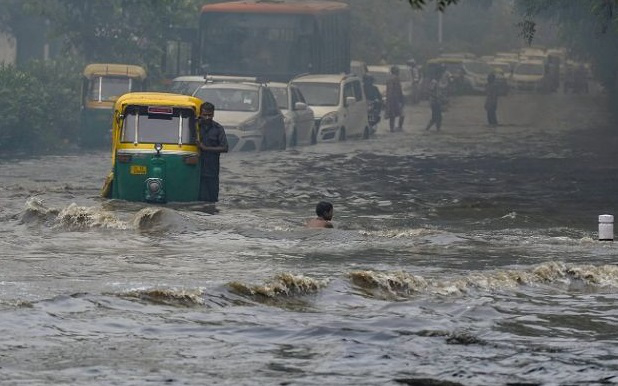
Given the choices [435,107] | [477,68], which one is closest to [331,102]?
[435,107]

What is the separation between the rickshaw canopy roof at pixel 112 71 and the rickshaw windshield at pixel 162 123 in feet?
45.6

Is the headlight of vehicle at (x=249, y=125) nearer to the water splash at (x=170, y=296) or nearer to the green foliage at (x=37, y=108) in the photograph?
the green foliage at (x=37, y=108)

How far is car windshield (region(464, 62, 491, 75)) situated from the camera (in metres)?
68.4

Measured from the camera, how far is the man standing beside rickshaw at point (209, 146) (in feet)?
69.7

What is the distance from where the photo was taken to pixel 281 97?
3497cm

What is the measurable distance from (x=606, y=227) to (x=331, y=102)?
1953 cm

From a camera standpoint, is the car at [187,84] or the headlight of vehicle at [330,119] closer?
the car at [187,84]

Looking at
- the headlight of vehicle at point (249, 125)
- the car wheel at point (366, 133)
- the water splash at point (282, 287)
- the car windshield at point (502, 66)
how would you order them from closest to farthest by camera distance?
the water splash at point (282, 287)
the headlight of vehicle at point (249, 125)
the car wheel at point (366, 133)
the car windshield at point (502, 66)

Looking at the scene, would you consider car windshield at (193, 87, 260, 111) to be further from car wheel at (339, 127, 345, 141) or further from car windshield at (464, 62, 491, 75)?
car windshield at (464, 62, 491, 75)

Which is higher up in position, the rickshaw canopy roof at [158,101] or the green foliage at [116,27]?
the green foliage at [116,27]

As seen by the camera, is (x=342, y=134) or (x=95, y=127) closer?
(x=95, y=127)

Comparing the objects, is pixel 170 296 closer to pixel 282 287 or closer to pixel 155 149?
pixel 282 287

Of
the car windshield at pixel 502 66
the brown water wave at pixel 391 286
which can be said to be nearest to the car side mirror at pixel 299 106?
the brown water wave at pixel 391 286

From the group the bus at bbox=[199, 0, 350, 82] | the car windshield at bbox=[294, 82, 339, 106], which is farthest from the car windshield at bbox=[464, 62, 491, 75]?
the car windshield at bbox=[294, 82, 339, 106]
